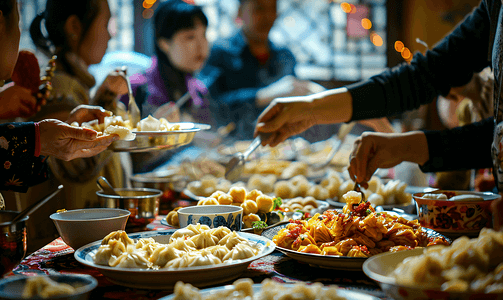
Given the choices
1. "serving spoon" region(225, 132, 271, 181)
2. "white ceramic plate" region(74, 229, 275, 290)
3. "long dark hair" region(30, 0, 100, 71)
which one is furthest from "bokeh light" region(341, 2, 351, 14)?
"white ceramic plate" region(74, 229, 275, 290)

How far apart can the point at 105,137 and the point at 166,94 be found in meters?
3.05

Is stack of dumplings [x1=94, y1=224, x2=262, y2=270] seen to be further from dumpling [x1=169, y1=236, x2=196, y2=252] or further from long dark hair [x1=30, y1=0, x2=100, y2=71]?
long dark hair [x1=30, y1=0, x2=100, y2=71]

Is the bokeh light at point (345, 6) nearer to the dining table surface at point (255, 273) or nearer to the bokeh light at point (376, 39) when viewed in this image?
the bokeh light at point (376, 39)

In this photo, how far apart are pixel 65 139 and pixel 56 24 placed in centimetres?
161

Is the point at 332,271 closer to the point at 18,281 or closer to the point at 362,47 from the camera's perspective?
the point at 18,281

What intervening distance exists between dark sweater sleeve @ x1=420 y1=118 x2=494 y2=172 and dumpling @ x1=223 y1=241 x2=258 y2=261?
954 mm

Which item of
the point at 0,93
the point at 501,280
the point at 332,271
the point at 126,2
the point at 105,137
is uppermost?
the point at 126,2

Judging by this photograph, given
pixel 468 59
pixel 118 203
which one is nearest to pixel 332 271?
pixel 118 203

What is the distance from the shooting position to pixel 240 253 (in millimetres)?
846

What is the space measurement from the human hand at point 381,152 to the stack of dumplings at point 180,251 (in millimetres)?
645

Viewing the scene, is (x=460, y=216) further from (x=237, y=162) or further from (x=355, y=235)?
(x=237, y=162)

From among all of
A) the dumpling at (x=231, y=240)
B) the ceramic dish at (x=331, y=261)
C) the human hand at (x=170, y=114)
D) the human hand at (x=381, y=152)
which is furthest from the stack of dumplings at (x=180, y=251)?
the human hand at (x=170, y=114)

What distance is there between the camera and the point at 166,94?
13.4ft

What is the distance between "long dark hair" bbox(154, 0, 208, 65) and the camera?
383 cm
